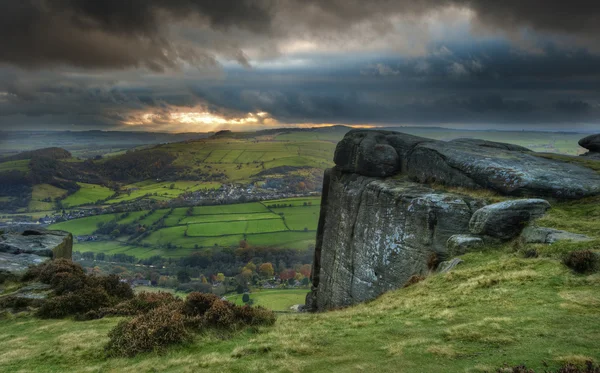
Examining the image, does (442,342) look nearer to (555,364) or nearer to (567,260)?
(555,364)

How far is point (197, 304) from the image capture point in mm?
16406

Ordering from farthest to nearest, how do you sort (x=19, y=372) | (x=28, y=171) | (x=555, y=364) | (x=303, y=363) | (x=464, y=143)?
(x=28, y=171) < (x=464, y=143) < (x=19, y=372) < (x=303, y=363) < (x=555, y=364)

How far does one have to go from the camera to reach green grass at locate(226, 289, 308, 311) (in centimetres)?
5603

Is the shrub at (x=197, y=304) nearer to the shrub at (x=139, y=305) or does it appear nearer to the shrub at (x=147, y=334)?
the shrub at (x=147, y=334)

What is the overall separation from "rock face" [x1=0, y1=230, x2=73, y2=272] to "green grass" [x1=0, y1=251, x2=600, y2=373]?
11.1 m

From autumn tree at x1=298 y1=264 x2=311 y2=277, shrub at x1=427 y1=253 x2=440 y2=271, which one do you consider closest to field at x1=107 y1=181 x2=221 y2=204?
autumn tree at x1=298 y1=264 x2=311 y2=277

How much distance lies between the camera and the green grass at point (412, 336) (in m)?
10.4

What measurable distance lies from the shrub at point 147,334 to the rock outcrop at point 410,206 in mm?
14709

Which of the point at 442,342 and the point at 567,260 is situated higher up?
the point at 567,260

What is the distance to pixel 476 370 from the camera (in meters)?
9.31

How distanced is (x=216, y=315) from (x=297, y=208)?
129 m

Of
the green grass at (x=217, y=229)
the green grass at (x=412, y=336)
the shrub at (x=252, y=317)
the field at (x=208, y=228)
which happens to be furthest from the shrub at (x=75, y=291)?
the green grass at (x=217, y=229)

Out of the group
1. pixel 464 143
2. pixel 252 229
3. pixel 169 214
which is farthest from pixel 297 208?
pixel 464 143

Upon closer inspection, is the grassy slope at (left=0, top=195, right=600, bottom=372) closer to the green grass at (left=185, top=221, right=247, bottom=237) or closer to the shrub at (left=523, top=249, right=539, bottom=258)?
the shrub at (left=523, top=249, right=539, bottom=258)
